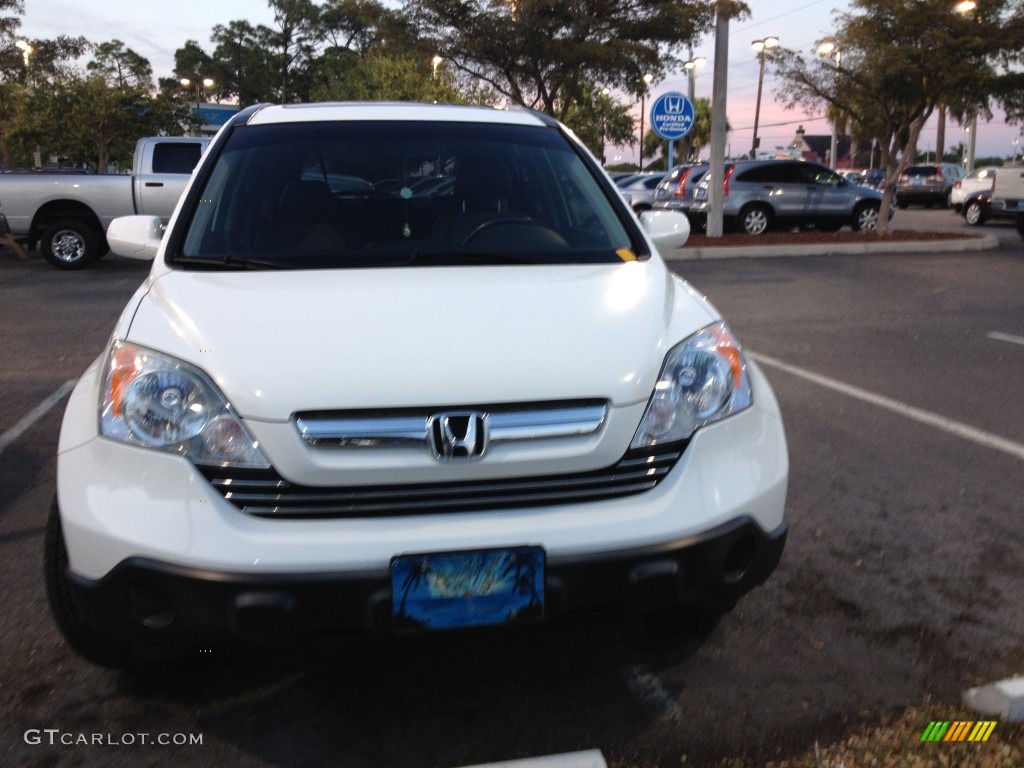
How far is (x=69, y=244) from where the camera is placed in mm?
14227

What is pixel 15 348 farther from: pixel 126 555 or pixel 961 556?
pixel 961 556

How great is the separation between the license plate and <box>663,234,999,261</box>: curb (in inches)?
506

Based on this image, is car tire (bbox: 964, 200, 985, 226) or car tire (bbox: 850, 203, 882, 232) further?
car tire (bbox: 964, 200, 985, 226)

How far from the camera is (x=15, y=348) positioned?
7.97 meters

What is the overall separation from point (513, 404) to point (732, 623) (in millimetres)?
1254

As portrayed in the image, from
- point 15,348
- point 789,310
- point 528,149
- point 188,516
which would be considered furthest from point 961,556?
point 15,348

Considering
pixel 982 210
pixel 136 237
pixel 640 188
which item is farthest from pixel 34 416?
pixel 982 210

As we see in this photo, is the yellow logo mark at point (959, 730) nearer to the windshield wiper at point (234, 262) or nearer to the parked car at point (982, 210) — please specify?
the windshield wiper at point (234, 262)

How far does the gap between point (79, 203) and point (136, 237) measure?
12033 mm

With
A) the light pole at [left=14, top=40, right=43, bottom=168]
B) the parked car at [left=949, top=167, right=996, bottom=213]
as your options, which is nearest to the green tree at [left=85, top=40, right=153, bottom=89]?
the light pole at [left=14, top=40, right=43, bottom=168]

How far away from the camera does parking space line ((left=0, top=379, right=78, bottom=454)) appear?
17.2 feet

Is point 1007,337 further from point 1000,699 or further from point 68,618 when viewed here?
point 68,618

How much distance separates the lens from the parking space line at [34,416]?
5.23 meters

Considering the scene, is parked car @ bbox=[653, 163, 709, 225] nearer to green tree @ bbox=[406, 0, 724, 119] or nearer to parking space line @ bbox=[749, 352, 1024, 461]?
green tree @ bbox=[406, 0, 724, 119]
